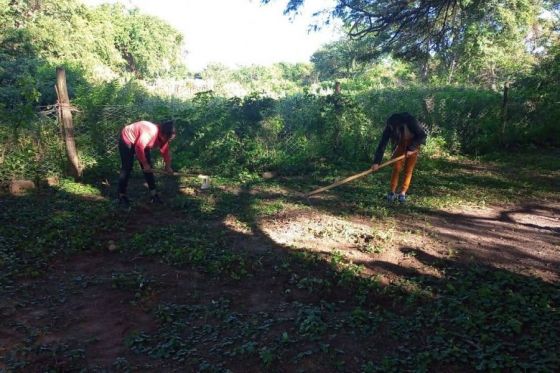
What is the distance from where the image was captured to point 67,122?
7758 mm

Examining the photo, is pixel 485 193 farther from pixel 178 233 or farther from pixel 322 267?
pixel 178 233

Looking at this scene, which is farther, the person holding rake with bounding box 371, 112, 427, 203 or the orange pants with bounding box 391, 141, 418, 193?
the orange pants with bounding box 391, 141, 418, 193

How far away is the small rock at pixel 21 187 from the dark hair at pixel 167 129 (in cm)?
295

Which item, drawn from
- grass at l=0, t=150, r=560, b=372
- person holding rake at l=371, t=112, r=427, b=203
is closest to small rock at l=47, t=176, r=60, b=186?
grass at l=0, t=150, r=560, b=372

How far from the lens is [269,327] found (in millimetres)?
3541

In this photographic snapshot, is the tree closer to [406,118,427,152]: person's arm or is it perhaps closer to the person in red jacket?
[406,118,427,152]: person's arm

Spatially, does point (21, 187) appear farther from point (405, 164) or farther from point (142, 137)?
point (405, 164)

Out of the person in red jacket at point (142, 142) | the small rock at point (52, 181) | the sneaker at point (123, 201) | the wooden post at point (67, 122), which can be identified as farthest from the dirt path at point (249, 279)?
the wooden post at point (67, 122)

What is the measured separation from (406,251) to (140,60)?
29.0 meters

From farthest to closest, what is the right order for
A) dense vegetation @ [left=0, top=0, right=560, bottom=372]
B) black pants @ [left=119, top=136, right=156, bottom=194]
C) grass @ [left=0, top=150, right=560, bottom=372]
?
black pants @ [left=119, top=136, right=156, bottom=194] → dense vegetation @ [left=0, top=0, right=560, bottom=372] → grass @ [left=0, top=150, right=560, bottom=372]

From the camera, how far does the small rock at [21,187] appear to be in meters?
7.26

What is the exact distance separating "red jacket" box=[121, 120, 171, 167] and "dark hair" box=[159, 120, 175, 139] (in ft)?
0.36

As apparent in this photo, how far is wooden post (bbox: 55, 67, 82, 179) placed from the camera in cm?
760

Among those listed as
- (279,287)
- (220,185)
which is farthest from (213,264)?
(220,185)
